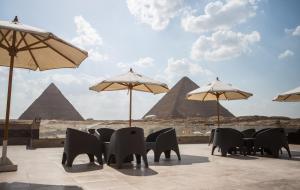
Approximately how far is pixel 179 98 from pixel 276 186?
68.0 meters

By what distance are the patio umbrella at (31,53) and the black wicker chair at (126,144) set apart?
1489 millimetres

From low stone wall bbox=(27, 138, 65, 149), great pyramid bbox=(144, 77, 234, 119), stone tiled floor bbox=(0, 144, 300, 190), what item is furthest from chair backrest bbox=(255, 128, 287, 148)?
great pyramid bbox=(144, 77, 234, 119)

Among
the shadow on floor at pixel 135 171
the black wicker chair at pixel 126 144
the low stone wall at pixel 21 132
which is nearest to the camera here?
the shadow on floor at pixel 135 171

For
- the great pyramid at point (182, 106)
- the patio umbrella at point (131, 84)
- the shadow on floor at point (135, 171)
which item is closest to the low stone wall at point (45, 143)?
the patio umbrella at point (131, 84)

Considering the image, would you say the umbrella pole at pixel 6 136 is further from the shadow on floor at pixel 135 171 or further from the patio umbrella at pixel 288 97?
the patio umbrella at pixel 288 97

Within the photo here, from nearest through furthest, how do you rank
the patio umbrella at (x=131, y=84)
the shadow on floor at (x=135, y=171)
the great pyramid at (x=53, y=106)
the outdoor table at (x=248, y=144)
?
the shadow on floor at (x=135, y=171)
the patio umbrella at (x=131, y=84)
the outdoor table at (x=248, y=144)
the great pyramid at (x=53, y=106)

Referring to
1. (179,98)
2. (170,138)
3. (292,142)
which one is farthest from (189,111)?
(170,138)

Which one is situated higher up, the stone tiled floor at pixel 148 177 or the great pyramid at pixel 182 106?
the great pyramid at pixel 182 106

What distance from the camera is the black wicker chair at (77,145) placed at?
5.14 meters

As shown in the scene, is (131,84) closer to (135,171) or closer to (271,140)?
(135,171)

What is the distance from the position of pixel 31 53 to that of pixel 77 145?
191 cm

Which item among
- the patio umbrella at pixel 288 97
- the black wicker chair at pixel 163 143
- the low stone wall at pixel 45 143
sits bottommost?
the low stone wall at pixel 45 143

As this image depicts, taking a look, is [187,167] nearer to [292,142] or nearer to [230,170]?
[230,170]

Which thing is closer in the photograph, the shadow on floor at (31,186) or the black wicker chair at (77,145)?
the shadow on floor at (31,186)
